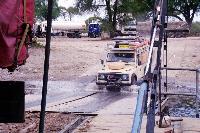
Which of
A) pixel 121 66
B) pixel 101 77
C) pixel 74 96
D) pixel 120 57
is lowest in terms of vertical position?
pixel 74 96

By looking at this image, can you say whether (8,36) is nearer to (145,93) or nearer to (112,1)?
(145,93)

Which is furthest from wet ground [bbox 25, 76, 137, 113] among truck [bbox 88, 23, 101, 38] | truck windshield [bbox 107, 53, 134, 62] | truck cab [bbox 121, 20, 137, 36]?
truck [bbox 88, 23, 101, 38]

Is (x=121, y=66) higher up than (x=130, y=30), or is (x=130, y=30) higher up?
(x=130, y=30)

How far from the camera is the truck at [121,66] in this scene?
2323 cm

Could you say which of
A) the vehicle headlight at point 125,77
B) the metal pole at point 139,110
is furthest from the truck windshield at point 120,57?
the metal pole at point 139,110

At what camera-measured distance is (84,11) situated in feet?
271

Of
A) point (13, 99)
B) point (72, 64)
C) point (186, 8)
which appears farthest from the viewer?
point (186, 8)

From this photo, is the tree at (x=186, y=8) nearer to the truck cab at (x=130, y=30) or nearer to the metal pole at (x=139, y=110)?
the truck cab at (x=130, y=30)

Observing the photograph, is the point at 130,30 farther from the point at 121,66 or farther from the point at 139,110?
the point at 139,110

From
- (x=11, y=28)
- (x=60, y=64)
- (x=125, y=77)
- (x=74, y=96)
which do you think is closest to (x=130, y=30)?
(x=60, y=64)

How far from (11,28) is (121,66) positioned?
19.7 m

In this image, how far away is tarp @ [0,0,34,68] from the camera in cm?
425

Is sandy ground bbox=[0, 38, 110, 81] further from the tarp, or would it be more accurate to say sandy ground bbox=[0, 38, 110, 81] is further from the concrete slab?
the tarp

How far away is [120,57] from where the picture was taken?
24.5 m
